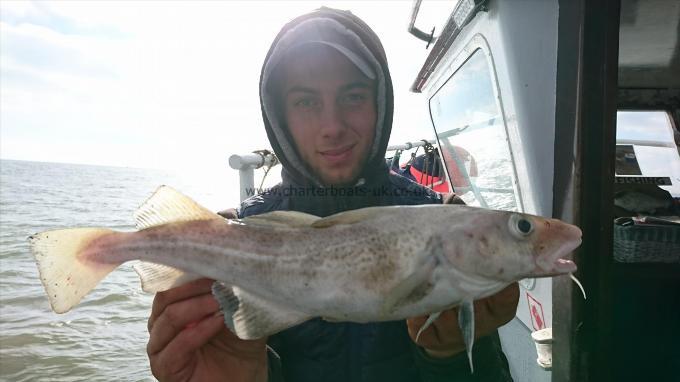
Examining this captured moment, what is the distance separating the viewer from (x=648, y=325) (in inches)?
142

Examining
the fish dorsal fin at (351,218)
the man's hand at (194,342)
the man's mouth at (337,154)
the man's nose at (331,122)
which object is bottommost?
the man's hand at (194,342)

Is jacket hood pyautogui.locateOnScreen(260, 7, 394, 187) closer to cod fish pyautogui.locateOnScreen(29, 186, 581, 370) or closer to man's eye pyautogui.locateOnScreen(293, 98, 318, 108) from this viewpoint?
man's eye pyautogui.locateOnScreen(293, 98, 318, 108)

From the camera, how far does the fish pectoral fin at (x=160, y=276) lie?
198 centimetres

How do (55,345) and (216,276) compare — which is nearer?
(216,276)

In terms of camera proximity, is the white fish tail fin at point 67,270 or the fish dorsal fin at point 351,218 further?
the white fish tail fin at point 67,270

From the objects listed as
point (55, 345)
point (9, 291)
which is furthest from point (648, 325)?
point (9, 291)

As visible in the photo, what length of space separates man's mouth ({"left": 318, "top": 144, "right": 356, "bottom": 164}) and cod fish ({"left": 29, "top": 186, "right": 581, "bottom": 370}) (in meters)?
1.06

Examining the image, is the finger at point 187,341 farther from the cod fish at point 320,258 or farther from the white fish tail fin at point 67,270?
the white fish tail fin at point 67,270

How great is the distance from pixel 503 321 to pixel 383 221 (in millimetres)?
950

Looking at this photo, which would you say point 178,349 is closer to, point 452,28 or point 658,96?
point 452,28

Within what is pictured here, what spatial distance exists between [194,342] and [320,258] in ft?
2.59

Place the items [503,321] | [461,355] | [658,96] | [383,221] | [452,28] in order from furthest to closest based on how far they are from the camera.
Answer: [658,96] < [452,28] < [461,355] < [503,321] < [383,221]

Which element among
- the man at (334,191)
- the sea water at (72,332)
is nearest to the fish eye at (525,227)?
the man at (334,191)

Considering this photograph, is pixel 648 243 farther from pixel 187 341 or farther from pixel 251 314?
pixel 187 341
